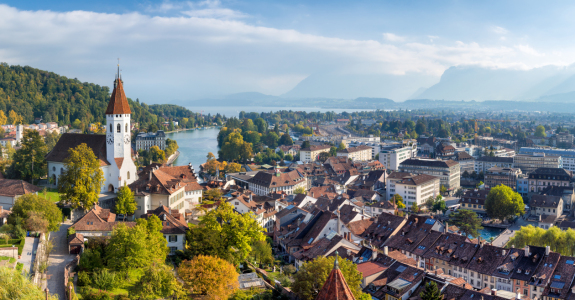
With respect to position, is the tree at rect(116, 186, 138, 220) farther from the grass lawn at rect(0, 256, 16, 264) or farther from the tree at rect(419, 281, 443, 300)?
the tree at rect(419, 281, 443, 300)

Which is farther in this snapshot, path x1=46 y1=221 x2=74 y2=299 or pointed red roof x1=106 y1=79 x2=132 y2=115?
pointed red roof x1=106 y1=79 x2=132 y2=115

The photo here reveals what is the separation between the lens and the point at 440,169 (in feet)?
212

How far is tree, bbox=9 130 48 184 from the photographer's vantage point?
3216cm

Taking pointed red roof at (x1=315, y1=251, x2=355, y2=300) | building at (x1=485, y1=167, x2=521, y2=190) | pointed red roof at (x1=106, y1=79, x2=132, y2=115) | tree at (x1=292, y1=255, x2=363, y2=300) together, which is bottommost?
building at (x1=485, y1=167, x2=521, y2=190)

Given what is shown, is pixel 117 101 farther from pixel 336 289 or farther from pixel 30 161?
pixel 336 289

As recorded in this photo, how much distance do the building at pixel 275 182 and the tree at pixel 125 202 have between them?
24.1 metres

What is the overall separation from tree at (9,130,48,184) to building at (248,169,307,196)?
77.1 ft

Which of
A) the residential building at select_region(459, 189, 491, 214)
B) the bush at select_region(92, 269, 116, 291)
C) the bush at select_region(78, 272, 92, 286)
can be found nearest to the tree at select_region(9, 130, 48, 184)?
the bush at select_region(78, 272, 92, 286)

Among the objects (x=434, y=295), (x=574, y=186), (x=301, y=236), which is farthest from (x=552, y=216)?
(x=434, y=295)

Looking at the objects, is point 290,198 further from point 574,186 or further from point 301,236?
point 574,186

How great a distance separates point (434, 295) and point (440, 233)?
11084mm

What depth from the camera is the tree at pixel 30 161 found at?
32156 millimetres

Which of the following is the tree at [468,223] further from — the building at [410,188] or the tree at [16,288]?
the tree at [16,288]

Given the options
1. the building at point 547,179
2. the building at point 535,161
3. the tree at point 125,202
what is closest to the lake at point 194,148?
the tree at point 125,202
